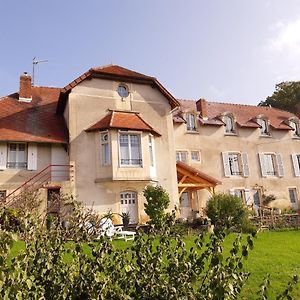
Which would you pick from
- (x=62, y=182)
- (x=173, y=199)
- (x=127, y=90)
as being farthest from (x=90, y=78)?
(x=173, y=199)

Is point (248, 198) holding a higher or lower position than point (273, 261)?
higher

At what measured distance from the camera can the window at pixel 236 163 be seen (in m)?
26.1

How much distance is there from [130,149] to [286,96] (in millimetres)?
34050

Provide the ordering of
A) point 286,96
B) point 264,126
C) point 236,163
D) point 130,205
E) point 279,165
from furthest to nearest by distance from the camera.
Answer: point 286,96 → point 264,126 → point 279,165 → point 236,163 → point 130,205

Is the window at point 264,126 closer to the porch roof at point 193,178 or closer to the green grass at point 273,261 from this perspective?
the porch roof at point 193,178

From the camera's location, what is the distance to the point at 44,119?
67.2 feet

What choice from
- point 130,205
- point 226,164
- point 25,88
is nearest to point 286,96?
point 226,164

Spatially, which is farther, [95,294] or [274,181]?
[274,181]

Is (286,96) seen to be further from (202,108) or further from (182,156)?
(182,156)

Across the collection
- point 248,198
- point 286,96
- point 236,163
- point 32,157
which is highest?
point 286,96

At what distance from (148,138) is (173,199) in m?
4.08

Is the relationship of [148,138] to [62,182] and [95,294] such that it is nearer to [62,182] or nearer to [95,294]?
[62,182]

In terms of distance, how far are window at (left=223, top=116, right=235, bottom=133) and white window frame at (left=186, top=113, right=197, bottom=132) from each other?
118 inches

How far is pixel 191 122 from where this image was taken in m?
26.0
